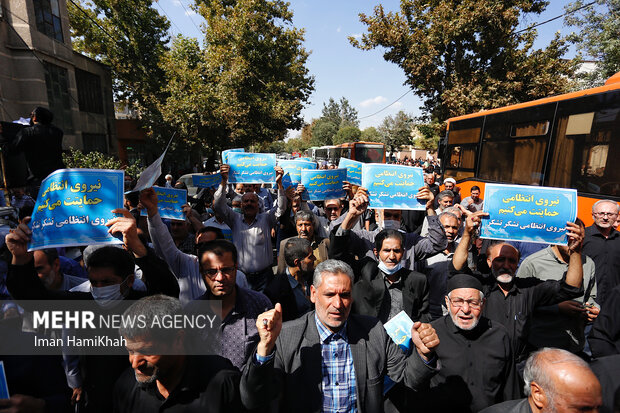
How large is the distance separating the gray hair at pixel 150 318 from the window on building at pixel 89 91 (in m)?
19.8

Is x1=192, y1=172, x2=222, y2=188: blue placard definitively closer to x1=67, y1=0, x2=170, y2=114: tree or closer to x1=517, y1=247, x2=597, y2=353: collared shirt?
x1=517, y1=247, x2=597, y2=353: collared shirt

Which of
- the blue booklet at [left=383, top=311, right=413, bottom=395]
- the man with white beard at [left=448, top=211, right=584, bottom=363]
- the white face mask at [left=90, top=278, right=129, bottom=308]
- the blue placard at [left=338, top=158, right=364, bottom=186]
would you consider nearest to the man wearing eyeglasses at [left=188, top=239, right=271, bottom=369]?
the white face mask at [left=90, top=278, right=129, bottom=308]

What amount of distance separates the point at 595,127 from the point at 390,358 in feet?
22.1

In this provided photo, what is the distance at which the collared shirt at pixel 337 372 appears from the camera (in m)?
1.99

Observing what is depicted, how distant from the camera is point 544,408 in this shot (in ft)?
5.66

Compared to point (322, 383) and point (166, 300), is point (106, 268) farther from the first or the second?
point (322, 383)

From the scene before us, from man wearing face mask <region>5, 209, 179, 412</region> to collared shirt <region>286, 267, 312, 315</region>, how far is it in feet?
3.66

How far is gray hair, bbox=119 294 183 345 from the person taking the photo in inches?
67.3

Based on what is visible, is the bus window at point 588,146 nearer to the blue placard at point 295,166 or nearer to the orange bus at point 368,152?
the blue placard at point 295,166

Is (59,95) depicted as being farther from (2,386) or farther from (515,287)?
(515,287)

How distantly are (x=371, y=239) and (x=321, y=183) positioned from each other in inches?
58.1

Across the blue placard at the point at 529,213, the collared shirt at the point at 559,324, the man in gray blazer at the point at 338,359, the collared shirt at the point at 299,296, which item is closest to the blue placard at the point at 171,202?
the collared shirt at the point at 299,296

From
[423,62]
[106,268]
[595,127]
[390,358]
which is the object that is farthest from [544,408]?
[423,62]

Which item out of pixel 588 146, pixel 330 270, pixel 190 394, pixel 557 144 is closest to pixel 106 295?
pixel 190 394
